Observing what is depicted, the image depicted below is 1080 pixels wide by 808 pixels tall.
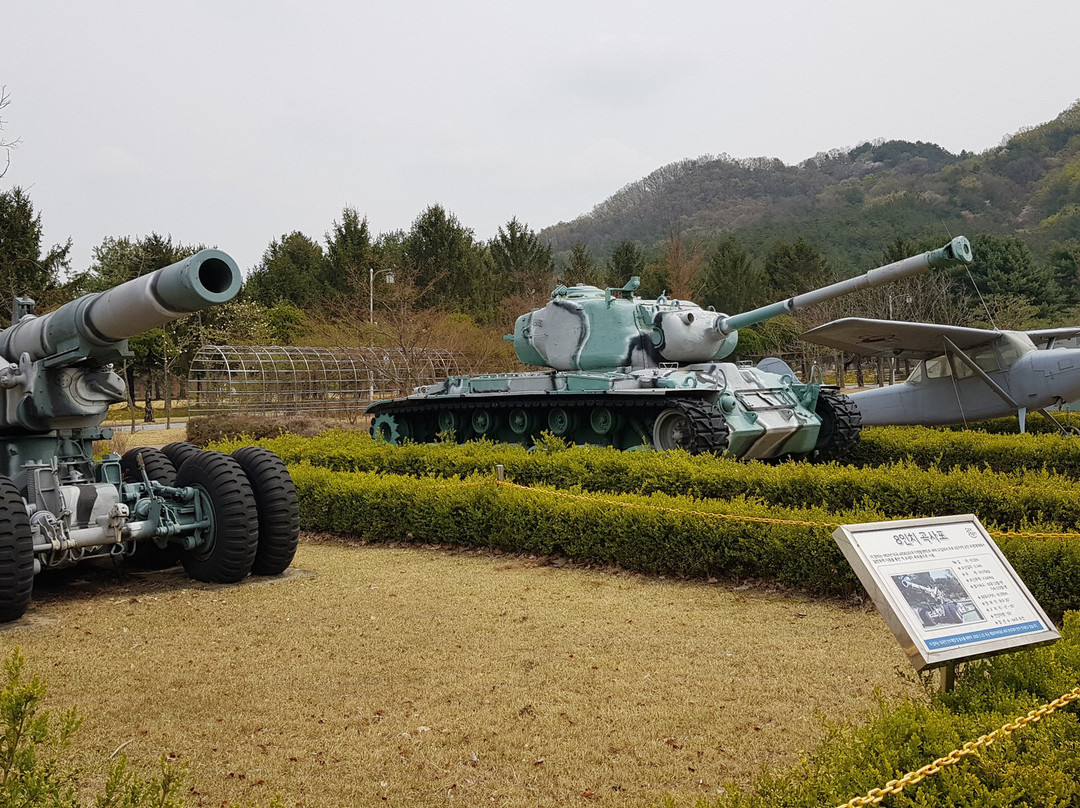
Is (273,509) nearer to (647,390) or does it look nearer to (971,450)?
(647,390)

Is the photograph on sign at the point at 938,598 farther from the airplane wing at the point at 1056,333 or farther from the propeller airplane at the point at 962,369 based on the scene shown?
the airplane wing at the point at 1056,333

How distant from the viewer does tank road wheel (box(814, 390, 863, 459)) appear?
1320 cm

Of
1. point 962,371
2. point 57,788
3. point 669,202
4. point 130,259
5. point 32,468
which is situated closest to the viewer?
point 57,788

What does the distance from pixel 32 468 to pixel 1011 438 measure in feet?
35.6

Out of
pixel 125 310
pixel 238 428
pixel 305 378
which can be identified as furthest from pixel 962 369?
pixel 305 378

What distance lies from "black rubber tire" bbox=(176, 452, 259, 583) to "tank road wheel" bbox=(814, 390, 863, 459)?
28.0 ft

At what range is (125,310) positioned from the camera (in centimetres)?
609

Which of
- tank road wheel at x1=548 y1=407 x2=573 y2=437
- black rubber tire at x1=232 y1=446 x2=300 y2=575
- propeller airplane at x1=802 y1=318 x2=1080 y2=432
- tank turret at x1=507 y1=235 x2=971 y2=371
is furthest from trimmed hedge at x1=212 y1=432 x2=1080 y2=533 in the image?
propeller airplane at x1=802 y1=318 x2=1080 y2=432

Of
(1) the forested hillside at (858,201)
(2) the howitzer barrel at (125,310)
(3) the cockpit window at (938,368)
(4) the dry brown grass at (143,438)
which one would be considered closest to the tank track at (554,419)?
(3) the cockpit window at (938,368)

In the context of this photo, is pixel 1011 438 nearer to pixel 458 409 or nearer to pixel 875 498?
pixel 875 498

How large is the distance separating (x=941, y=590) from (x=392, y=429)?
13.4 metres

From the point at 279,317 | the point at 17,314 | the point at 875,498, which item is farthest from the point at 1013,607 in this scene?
the point at 279,317

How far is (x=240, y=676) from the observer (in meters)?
5.23

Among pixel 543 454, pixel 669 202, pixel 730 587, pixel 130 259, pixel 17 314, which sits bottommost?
pixel 730 587
